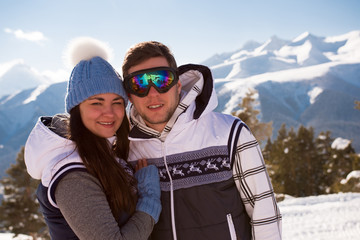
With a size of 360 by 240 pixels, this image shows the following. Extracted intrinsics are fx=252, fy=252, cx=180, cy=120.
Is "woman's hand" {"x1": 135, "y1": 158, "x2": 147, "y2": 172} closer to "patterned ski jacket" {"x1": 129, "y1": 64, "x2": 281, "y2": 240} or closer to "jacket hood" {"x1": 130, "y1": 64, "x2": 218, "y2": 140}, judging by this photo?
"patterned ski jacket" {"x1": 129, "y1": 64, "x2": 281, "y2": 240}

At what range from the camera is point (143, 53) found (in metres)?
2.57

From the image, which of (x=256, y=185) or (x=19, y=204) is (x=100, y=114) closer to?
(x=256, y=185)

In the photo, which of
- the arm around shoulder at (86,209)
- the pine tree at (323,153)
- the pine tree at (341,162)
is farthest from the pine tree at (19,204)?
the pine tree at (323,153)

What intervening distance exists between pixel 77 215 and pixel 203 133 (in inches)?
52.6

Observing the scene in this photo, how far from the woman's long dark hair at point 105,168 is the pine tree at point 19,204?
17.4 metres

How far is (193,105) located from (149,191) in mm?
980

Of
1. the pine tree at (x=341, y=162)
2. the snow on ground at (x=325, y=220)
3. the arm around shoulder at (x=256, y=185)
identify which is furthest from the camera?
the pine tree at (x=341, y=162)

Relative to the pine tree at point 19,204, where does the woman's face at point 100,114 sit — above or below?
above

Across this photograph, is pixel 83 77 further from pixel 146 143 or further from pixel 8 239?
pixel 8 239

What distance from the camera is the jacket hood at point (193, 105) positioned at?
2.55 metres

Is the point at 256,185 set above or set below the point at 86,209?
below

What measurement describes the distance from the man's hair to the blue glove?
105cm

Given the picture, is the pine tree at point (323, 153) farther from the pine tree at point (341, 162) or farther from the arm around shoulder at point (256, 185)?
the arm around shoulder at point (256, 185)

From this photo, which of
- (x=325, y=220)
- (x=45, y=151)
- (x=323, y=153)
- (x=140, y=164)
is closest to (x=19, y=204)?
(x=325, y=220)
